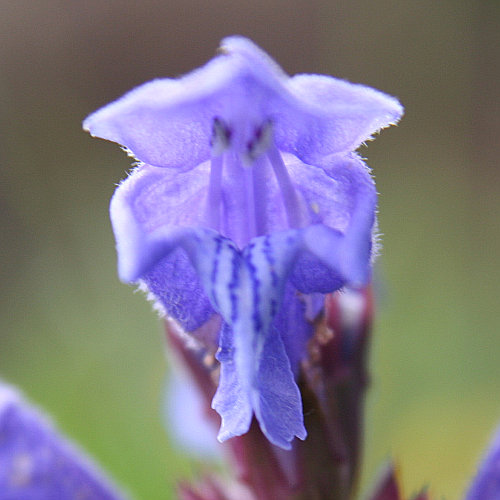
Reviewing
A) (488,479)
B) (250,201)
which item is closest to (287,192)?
(250,201)

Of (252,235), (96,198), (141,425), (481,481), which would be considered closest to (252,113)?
(252,235)

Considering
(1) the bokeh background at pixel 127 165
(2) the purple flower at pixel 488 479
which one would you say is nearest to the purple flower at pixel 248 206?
(2) the purple flower at pixel 488 479

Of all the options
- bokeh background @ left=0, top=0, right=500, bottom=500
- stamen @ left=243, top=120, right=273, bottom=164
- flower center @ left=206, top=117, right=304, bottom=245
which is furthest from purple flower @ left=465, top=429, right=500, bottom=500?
bokeh background @ left=0, top=0, right=500, bottom=500

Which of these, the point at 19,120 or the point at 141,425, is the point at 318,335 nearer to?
the point at 141,425

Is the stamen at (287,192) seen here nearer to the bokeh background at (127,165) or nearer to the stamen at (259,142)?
the stamen at (259,142)

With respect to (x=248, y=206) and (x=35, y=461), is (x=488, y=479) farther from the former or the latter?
(x=35, y=461)
